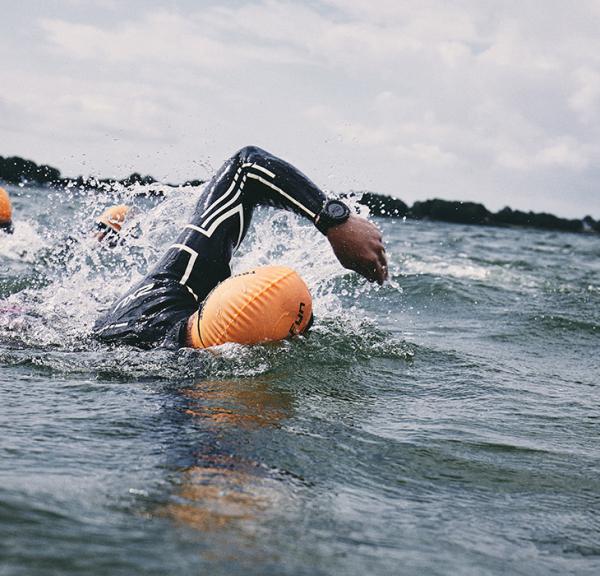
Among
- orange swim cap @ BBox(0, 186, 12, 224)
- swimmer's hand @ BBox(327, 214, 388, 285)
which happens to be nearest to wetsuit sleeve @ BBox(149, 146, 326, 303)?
swimmer's hand @ BBox(327, 214, 388, 285)

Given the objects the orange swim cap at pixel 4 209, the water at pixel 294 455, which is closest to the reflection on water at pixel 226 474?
the water at pixel 294 455

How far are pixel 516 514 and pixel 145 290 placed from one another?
88.9 inches

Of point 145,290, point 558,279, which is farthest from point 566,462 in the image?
point 558,279

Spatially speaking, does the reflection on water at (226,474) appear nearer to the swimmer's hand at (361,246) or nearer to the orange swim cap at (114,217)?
the swimmer's hand at (361,246)

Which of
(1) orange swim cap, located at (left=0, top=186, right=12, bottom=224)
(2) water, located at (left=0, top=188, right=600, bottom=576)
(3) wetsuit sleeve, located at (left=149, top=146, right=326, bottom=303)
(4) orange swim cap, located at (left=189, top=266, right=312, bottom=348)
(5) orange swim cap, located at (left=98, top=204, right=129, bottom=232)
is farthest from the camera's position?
(1) orange swim cap, located at (left=0, top=186, right=12, bottom=224)

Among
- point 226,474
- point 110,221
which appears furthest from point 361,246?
point 110,221

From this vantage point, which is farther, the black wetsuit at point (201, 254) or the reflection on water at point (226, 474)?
the black wetsuit at point (201, 254)

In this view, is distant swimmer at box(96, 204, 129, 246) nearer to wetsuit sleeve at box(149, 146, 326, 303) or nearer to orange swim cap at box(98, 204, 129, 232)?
orange swim cap at box(98, 204, 129, 232)

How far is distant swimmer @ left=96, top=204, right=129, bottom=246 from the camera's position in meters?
6.76

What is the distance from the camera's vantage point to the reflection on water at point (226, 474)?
1.81m

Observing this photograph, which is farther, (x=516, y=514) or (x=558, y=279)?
(x=558, y=279)

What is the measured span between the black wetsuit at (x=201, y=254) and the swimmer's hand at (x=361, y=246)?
439 mm

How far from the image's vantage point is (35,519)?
1724mm

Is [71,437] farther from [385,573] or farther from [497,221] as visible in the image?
[497,221]
